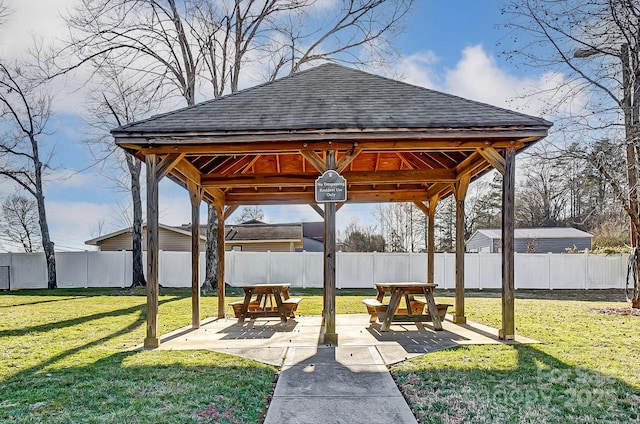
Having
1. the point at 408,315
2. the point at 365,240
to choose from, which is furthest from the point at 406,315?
the point at 365,240

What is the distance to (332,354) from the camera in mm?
5613

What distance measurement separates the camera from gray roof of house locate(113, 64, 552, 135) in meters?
6.17

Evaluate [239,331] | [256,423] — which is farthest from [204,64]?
[256,423]

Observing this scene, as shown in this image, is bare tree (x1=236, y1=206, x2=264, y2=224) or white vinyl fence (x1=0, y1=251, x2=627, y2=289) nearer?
white vinyl fence (x1=0, y1=251, x2=627, y2=289)

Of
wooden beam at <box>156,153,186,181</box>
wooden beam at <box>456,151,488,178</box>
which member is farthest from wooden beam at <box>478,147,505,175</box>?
wooden beam at <box>156,153,186,181</box>

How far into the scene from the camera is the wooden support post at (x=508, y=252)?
6320mm

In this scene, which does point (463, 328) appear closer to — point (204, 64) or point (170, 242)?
point (204, 64)

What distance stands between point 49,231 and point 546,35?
18822 millimetres

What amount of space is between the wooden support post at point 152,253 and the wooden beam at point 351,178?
2.00 meters

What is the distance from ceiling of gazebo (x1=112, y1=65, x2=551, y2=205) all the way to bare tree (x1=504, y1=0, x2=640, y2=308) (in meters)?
5.34

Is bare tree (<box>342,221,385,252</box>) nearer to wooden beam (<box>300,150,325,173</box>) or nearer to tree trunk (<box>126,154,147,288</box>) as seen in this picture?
tree trunk (<box>126,154,147,288</box>)

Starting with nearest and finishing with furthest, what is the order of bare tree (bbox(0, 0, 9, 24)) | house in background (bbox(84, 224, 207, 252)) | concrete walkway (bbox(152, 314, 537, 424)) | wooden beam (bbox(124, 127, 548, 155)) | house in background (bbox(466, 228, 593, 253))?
concrete walkway (bbox(152, 314, 537, 424)) → wooden beam (bbox(124, 127, 548, 155)) → bare tree (bbox(0, 0, 9, 24)) → house in background (bbox(84, 224, 207, 252)) → house in background (bbox(466, 228, 593, 253))

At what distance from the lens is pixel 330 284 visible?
6.32 metres

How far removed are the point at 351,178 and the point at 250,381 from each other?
177 inches
